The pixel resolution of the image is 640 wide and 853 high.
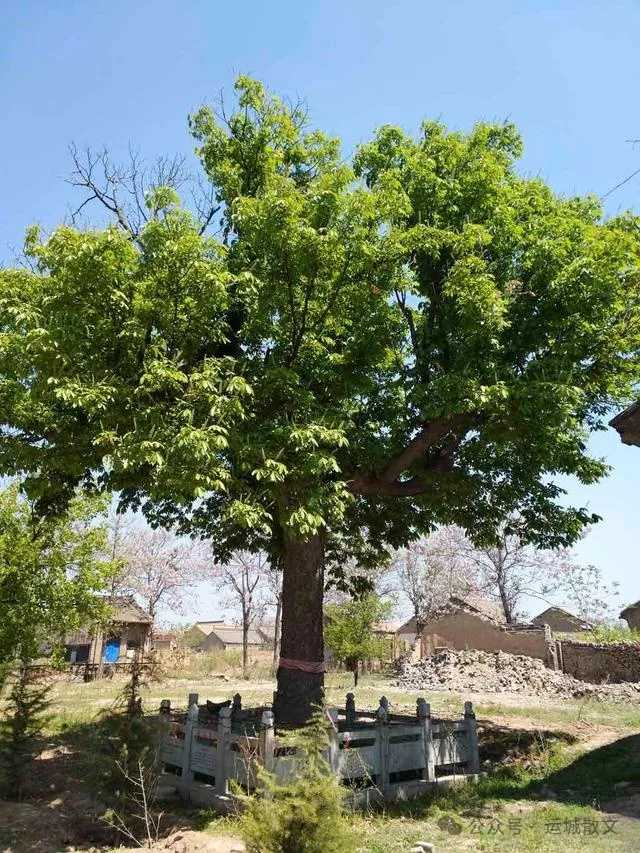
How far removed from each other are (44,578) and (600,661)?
2550 cm

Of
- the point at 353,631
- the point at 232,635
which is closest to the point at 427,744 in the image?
the point at 353,631

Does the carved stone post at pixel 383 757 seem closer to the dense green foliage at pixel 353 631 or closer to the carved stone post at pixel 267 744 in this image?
the carved stone post at pixel 267 744

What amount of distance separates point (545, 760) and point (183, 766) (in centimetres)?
700

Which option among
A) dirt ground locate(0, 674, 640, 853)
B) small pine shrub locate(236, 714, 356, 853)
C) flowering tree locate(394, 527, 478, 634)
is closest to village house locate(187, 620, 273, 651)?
flowering tree locate(394, 527, 478, 634)

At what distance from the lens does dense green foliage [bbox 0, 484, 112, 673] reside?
42.3 feet

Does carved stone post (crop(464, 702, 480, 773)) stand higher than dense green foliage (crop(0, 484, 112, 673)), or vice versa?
dense green foliage (crop(0, 484, 112, 673))

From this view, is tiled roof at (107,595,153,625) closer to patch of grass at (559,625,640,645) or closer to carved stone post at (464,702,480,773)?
patch of grass at (559,625,640,645)

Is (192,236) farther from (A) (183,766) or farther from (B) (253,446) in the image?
(A) (183,766)

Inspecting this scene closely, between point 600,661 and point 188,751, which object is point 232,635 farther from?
point 188,751

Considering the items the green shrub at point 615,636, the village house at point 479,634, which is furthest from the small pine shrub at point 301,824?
the village house at point 479,634

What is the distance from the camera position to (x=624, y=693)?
78.3 ft

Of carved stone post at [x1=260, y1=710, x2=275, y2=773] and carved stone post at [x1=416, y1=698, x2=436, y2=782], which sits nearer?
carved stone post at [x1=260, y1=710, x2=275, y2=773]

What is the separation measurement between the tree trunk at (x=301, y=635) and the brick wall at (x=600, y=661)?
21276 mm

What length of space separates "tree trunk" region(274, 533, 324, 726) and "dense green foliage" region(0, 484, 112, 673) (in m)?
4.76
